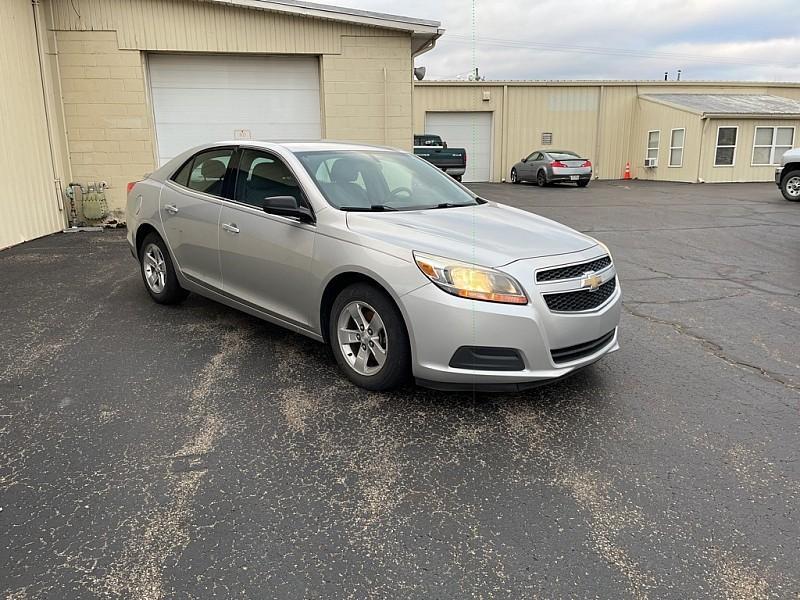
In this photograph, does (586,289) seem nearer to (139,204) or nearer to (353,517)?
(353,517)

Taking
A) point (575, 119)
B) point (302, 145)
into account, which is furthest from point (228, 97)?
point (575, 119)

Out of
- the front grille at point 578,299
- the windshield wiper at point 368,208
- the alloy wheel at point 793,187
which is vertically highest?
the windshield wiper at point 368,208

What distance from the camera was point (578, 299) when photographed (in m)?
3.57

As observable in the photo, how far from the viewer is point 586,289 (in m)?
3.61

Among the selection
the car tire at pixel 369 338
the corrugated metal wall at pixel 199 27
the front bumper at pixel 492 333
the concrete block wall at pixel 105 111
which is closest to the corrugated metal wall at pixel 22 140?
the concrete block wall at pixel 105 111

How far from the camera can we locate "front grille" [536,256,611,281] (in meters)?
3.47

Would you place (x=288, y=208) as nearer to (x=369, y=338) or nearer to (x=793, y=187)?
(x=369, y=338)

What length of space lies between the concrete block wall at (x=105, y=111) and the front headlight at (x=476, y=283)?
998 cm

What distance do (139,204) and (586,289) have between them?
172 inches

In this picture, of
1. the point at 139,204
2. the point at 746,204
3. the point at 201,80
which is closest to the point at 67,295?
the point at 139,204

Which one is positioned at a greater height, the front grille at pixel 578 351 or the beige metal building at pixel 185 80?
the beige metal building at pixel 185 80

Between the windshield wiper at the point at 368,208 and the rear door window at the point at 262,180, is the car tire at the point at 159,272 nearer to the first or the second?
the rear door window at the point at 262,180

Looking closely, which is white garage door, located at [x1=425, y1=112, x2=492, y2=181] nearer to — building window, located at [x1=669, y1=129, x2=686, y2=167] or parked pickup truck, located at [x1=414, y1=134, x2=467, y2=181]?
parked pickup truck, located at [x1=414, y1=134, x2=467, y2=181]

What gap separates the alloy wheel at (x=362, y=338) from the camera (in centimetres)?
372
